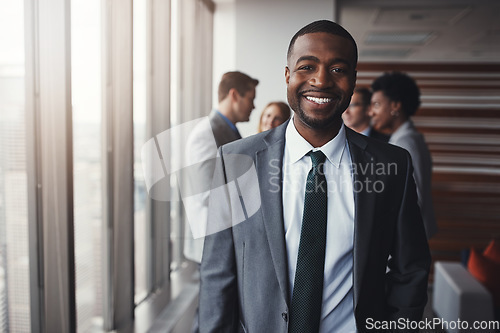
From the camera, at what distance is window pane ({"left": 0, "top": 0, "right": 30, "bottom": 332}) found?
5.51 ft

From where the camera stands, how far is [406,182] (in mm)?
1226

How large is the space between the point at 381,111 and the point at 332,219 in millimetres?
1215

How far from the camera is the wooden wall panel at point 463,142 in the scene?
17.8 feet

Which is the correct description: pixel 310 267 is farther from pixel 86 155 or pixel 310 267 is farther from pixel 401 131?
pixel 86 155

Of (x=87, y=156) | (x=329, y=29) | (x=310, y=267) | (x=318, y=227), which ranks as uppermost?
(x=329, y=29)

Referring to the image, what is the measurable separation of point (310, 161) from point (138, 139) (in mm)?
2025

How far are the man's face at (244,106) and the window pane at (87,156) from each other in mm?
1001

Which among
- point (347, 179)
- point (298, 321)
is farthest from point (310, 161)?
point (298, 321)

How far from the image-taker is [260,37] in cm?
170

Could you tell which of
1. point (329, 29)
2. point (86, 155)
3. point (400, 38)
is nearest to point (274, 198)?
point (329, 29)

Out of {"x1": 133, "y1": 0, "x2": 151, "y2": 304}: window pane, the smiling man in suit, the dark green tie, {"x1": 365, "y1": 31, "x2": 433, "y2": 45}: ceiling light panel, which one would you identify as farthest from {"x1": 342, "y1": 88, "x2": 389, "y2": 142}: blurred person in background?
{"x1": 365, "y1": 31, "x2": 433, "y2": 45}: ceiling light panel

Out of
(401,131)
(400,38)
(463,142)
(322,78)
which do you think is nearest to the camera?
(322,78)

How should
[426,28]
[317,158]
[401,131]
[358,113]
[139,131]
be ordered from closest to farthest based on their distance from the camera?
[317,158] → [358,113] → [401,131] → [139,131] → [426,28]

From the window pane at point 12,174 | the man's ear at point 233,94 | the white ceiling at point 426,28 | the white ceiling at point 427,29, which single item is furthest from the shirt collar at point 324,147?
the window pane at point 12,174
